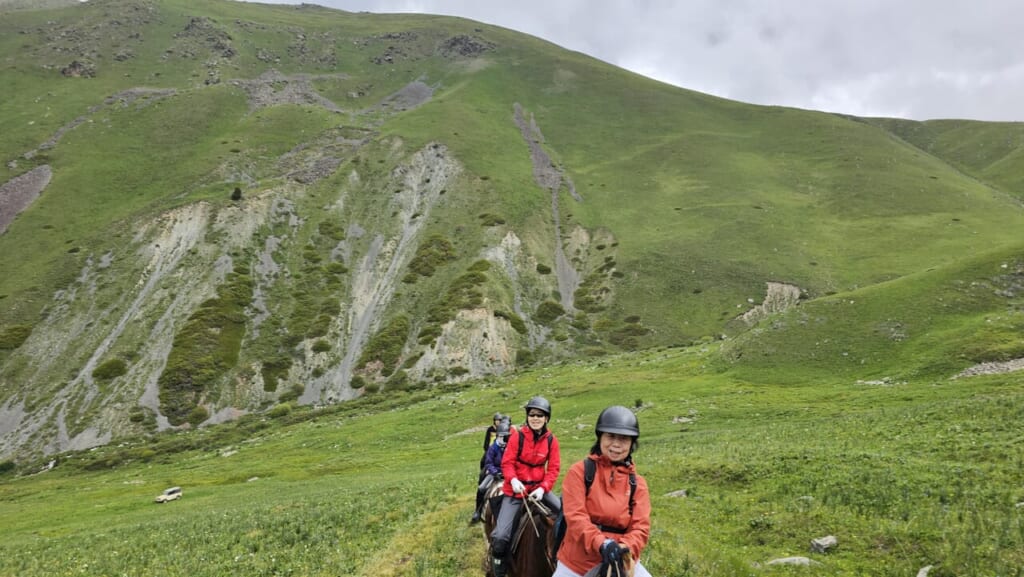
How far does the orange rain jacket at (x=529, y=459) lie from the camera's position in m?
12.6

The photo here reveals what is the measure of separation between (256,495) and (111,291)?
8151 centimetres

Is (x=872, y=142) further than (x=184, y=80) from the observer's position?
No

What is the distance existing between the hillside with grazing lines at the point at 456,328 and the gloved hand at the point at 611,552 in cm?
692

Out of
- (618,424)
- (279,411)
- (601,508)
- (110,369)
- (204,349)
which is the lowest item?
(279,411)

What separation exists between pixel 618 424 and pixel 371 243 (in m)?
117

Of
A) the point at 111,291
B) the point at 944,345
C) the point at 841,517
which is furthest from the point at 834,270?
the point at 111,291

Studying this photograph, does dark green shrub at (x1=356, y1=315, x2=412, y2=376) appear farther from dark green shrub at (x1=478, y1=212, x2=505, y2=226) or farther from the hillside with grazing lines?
dark green shrub at (x1=478, y1=212, x2=505, y2=226)

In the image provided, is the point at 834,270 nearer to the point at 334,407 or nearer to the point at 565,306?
the point at 565,306

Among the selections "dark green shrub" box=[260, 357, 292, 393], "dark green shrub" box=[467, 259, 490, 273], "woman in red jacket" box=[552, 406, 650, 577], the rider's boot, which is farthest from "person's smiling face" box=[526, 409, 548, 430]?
"dark green shrub" box=[467, 259, 490, 273]

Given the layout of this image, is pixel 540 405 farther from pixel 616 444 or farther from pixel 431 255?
pixel 431 255

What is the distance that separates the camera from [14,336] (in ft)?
279

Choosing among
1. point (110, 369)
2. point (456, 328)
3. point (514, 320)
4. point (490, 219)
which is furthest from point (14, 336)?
point (490, 219)

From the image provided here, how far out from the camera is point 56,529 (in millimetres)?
34062

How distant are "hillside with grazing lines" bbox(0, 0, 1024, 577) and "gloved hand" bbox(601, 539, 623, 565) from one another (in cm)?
692
